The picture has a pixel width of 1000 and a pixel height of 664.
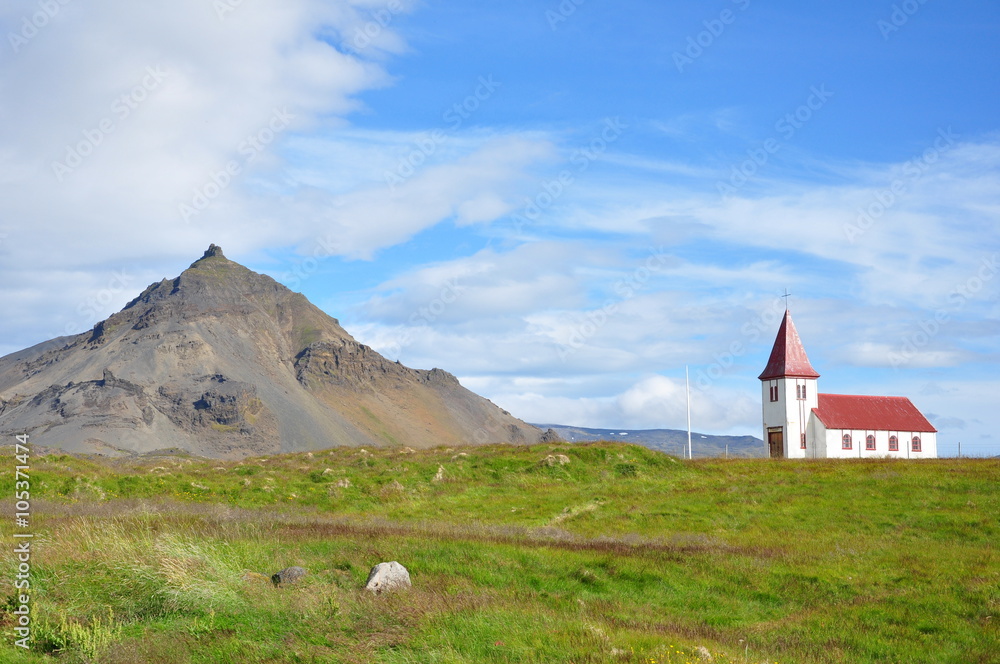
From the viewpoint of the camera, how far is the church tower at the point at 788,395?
208 feet

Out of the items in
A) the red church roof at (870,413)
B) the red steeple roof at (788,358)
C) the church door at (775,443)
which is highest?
the red steeple roof at (788,358)

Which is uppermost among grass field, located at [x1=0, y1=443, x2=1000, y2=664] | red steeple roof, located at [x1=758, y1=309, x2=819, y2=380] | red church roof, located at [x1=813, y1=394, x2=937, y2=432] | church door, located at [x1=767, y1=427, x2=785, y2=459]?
red steeple roof, located at [x1=758, y1=309, x2=819, y2=380]

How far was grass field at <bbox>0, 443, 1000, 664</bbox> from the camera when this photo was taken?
38.3ft

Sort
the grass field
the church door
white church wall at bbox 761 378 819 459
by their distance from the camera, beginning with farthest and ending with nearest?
the church door → white church wall at bbox 761 378 819 459 → the grass field

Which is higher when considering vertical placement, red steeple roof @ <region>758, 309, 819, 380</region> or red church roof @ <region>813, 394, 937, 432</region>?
red steeple roof @ <region>758, 309, 819, 380</region>

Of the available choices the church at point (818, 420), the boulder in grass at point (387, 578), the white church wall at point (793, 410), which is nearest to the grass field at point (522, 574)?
Answer: the boulder in grass at point (387, 578)

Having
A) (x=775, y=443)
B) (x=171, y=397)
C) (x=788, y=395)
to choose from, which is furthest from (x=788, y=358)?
(x=171, y=397)

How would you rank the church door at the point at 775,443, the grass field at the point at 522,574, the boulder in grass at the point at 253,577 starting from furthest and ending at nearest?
the church door at the point at 775,443
the boulder in grass at the point at 253,577
the grass field at the point at 522,574

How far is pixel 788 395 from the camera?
63.4 metres

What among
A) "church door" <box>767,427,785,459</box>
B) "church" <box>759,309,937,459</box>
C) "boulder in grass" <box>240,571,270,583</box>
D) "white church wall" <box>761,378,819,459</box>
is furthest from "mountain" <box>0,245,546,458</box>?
"boulder in grass" <box>240,571,270,583</box>

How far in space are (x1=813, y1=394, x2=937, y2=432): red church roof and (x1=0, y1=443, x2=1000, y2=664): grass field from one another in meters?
33.3

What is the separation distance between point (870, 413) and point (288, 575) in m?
62.6

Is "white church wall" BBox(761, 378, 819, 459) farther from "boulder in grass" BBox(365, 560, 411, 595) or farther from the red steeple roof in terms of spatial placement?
"boulder in grass" BBox(365, 560, 411, 595)

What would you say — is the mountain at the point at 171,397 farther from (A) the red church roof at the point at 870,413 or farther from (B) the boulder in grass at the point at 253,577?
(B) the boulder in grass at the point at 253,577
